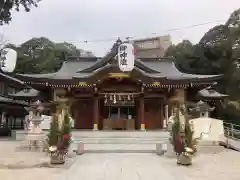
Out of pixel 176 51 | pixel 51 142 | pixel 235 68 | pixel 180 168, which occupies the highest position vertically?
pixel 176 51

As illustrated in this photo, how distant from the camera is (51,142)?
962cm

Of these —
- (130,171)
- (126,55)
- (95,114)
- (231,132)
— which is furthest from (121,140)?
(231,132)

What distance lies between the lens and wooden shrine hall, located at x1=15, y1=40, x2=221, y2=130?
20500 mm

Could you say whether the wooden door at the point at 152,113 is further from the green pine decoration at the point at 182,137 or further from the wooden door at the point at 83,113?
the green pine decoration at the point at 182,137

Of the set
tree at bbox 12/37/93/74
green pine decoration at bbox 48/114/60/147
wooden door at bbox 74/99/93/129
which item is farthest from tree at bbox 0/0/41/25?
tree at bbox 12/37/93/74

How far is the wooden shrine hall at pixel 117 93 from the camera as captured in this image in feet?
67.3

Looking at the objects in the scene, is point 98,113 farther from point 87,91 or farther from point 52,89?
point 52,89

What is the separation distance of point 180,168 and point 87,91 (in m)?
13.7

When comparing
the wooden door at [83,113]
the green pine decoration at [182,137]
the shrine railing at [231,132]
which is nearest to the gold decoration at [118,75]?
the wooden door at [83,113]

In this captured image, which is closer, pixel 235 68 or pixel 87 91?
pixel 87 91

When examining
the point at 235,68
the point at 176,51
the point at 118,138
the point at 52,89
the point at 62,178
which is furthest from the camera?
the point at 176,51

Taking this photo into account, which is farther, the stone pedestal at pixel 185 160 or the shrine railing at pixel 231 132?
the shrine railing at pixel 231 132

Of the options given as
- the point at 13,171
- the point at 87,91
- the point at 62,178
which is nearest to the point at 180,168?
the point at 62,178

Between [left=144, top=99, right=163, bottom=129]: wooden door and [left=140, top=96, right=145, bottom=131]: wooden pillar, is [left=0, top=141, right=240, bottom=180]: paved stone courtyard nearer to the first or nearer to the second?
[left=140, top=96, right=145, bottom=131]: wooden pillar
